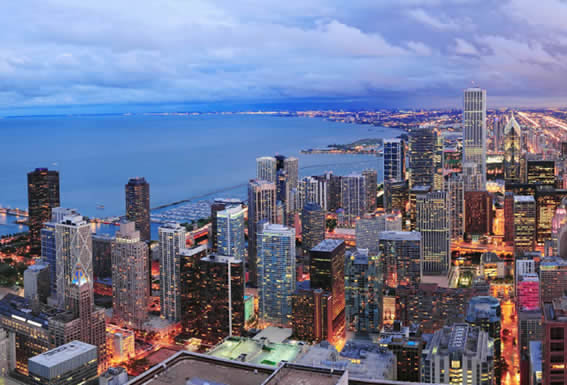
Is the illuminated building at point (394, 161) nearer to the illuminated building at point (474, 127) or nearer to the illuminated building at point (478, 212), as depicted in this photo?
the illuminated building at point (474, 127)

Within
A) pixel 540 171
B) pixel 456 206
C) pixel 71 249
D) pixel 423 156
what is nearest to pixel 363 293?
pixel 71 249

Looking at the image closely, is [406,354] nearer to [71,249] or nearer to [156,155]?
[71,249]

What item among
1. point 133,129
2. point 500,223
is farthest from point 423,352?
point 133,129

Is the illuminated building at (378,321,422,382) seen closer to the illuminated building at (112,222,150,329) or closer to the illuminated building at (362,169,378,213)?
the illuminated building at (112,222,150,329)

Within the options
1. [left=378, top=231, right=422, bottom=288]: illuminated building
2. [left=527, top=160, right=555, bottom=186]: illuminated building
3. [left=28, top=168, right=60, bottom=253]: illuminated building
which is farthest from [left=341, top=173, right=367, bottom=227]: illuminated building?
[left=28, top=168, right=60, bottom=253]: illuminated building

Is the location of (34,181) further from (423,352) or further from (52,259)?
(423,352)

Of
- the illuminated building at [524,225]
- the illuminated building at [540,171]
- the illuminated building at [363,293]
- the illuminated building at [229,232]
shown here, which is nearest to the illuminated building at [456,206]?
the illuminated building at [524,225]
